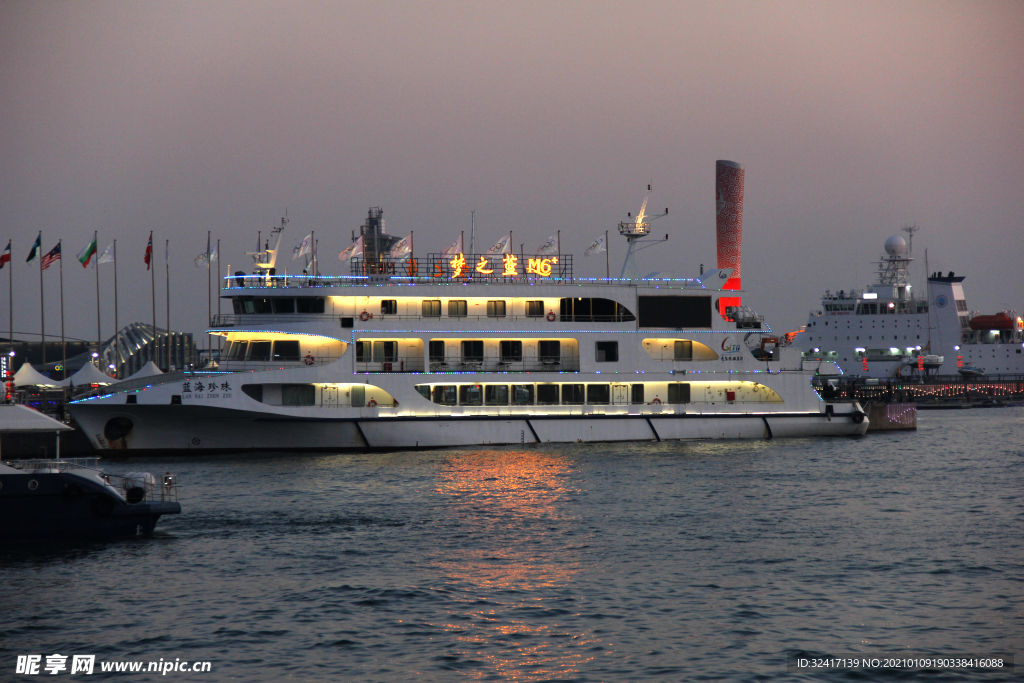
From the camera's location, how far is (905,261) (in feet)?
327

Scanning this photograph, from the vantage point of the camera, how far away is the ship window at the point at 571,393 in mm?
37156

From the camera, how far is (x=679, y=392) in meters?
38.3

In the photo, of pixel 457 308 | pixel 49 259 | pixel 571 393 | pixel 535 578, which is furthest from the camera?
pixel 49 259

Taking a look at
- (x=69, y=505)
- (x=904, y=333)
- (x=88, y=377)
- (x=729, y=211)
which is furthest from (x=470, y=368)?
(x=904, y=333)

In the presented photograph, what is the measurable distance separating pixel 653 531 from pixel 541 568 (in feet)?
14.4

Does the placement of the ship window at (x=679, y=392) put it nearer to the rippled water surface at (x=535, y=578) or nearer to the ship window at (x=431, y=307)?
the rippled water surface at (x=535, y=578)

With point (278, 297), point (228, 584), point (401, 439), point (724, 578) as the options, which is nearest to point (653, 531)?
point (724, 578)

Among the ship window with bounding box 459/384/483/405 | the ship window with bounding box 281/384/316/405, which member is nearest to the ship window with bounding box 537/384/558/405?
the ship window with bounding box 459/384/483/405

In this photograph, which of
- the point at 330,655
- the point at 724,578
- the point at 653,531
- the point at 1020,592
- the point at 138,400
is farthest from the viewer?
the point at 138,400

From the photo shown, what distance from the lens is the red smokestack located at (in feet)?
176

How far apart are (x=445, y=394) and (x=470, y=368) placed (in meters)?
1.42

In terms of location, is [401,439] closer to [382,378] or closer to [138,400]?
[382,378]

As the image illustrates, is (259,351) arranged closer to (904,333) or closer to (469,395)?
(469,395)

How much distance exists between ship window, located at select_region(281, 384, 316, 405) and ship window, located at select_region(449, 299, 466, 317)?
6.15 meters
